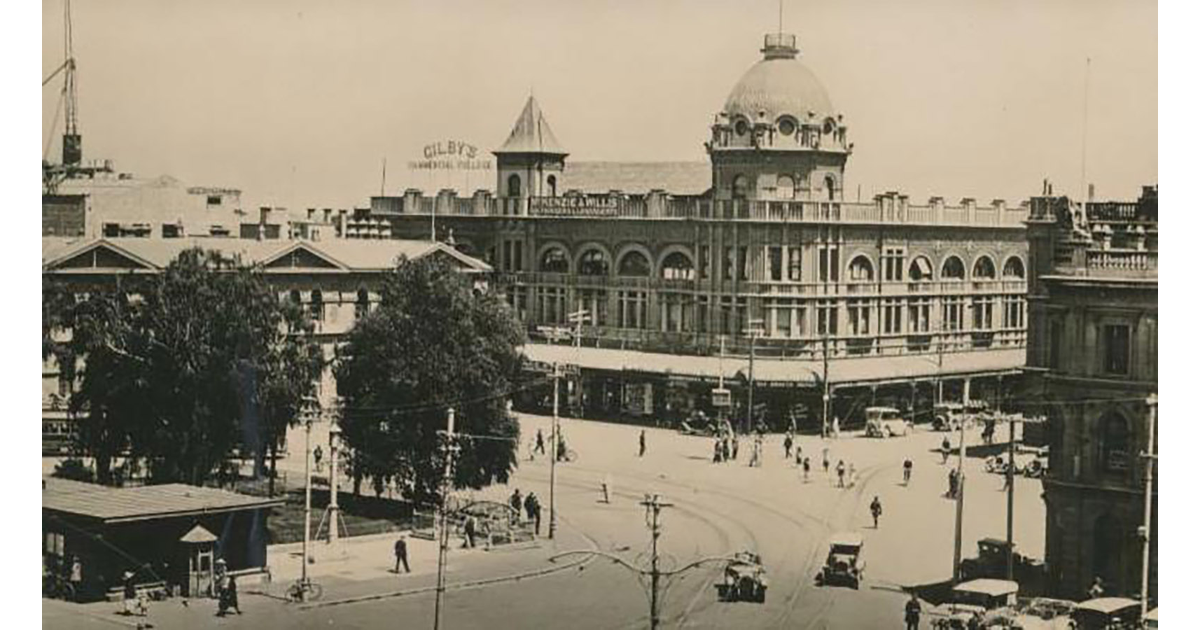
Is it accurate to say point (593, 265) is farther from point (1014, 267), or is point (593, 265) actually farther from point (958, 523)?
point (958, 523)

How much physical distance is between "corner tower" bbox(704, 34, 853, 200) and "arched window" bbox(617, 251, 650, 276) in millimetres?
816

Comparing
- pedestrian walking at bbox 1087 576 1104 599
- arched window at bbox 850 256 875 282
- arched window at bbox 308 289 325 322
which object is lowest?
pedestrian walking at bbox 1087 576 1104 599

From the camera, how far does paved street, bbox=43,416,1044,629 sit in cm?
1432

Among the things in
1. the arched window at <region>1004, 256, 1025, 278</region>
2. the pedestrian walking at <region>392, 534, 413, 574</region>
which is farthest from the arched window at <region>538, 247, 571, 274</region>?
the arched window at <region>1004, 256, 1025, 278</region>

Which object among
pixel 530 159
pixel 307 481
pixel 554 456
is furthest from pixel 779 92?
pixel 307 481

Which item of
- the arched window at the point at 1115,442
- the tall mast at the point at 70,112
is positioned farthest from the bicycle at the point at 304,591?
the arched window at the point at 1115,442

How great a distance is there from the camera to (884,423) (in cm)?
1535

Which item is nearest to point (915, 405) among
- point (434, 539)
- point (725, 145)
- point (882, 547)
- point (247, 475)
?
point (882, 547)

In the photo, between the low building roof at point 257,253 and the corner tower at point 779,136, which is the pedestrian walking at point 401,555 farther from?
the corner tower at point 779,136

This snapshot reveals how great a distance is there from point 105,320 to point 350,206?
186 cm

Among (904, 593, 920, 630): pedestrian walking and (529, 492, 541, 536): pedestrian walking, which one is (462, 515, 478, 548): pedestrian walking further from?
(904, 593, 920, 630): pedestrian walking

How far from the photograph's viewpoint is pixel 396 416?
1560cm

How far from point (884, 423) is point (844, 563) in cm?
122

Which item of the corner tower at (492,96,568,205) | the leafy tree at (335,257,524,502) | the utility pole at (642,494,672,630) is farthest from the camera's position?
the leafy tree at (335,257,524,502)
